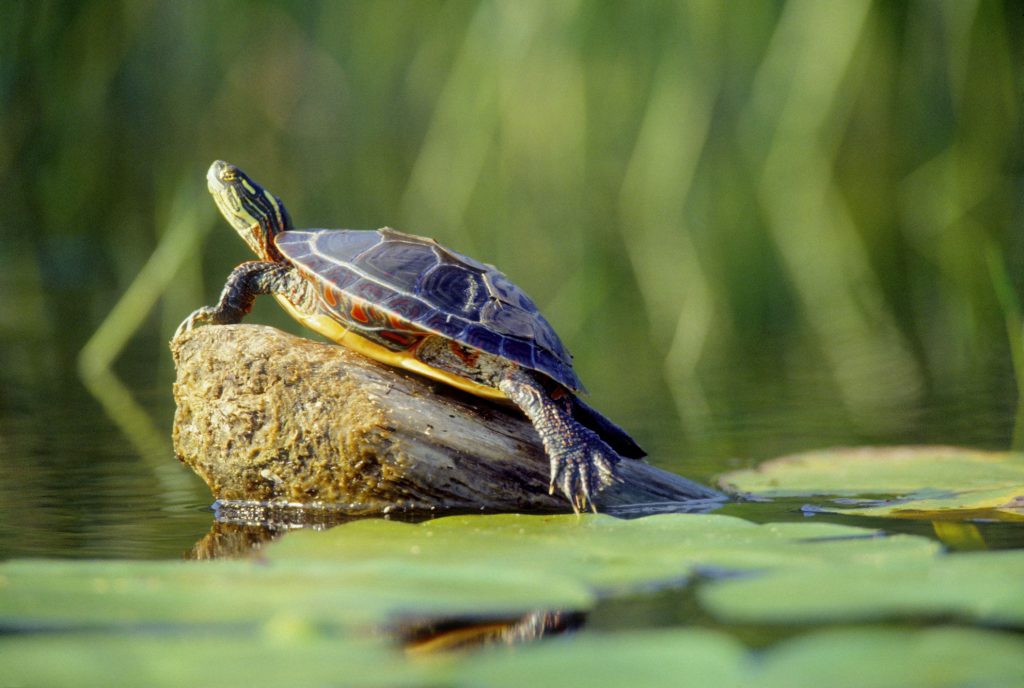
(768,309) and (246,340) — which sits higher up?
(768,309)

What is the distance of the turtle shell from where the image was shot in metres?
2.99

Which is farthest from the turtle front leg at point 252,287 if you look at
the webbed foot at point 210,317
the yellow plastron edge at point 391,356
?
the yellow plastron edge at point 391,356

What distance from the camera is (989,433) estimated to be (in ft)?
11.7

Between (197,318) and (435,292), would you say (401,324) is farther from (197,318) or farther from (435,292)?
(197,318)

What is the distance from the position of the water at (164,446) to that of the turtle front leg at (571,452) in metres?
0.30

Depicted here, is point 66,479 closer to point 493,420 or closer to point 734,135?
point 493,420

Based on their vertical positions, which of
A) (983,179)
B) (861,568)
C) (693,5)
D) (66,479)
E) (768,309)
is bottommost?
(861,568)

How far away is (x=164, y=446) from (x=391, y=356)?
105cm

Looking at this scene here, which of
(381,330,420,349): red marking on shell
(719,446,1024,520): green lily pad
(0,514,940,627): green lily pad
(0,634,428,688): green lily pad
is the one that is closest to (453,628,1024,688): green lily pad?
(0,634,428,688): green lily pad

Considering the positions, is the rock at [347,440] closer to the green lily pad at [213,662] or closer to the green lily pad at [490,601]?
the green lily pad at [490,601]

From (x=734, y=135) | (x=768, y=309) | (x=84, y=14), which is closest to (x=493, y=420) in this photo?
(x=768, y=309)

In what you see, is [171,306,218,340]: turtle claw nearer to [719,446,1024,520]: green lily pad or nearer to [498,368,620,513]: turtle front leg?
[498,368,620,513]: turtle front leg

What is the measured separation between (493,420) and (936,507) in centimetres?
103

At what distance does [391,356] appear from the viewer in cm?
307
